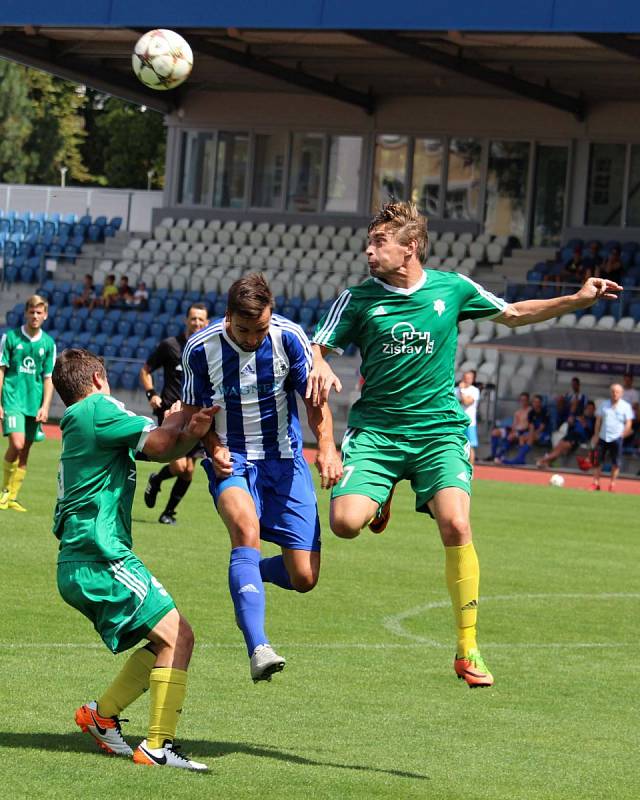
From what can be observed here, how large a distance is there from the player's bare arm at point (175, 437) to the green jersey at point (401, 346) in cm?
113

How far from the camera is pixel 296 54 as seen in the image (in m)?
34.1

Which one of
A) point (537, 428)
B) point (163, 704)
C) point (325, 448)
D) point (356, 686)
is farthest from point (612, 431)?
point (163, 704)

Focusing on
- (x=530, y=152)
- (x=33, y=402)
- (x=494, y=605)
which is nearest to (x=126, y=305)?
(x=530, y=152)

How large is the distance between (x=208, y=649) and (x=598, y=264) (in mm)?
23553

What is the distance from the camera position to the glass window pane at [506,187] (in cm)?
3559

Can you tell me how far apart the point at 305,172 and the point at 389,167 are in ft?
8.29

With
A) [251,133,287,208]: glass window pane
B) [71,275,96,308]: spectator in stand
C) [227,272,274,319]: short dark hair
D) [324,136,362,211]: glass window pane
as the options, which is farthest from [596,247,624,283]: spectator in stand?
[227,272,274,319]: short dark hair

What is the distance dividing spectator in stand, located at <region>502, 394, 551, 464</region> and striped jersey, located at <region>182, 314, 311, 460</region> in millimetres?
20600

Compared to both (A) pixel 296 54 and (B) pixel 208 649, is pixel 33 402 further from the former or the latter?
(A) pixel 296 54

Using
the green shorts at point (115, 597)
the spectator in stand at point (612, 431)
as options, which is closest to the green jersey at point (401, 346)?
the green shorts at point (115, 597)

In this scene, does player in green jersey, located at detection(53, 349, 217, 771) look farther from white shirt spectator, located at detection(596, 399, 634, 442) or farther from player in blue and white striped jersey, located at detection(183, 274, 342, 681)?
white shirt spectator, located at detection(596, 399, 634, 442)

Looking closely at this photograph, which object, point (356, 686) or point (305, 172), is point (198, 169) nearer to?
point (305, 172)

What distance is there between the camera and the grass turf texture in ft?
19.1

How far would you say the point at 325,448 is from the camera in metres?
6.68
